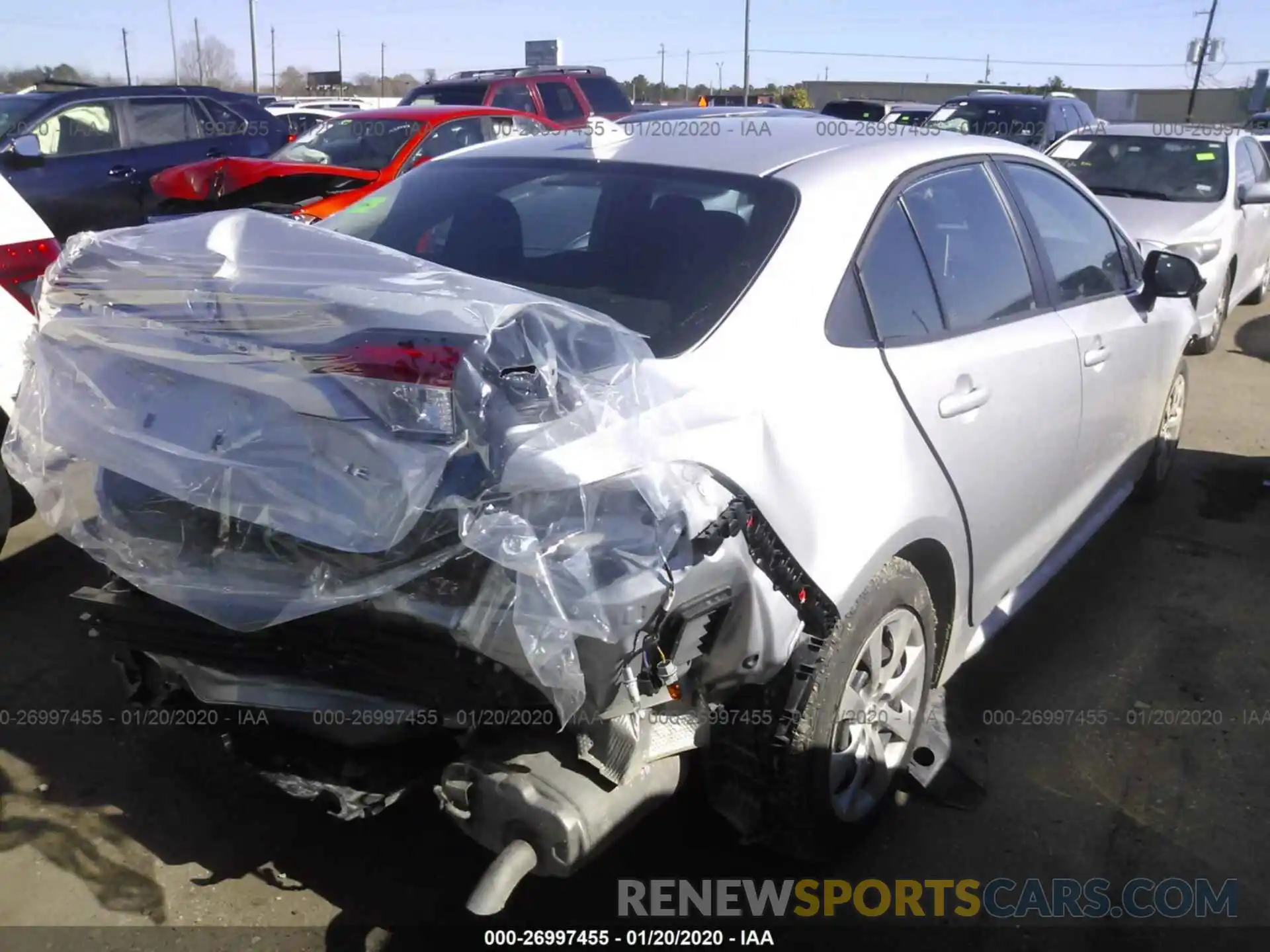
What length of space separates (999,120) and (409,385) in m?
14.9

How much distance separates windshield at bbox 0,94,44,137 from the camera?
8891 millimetres

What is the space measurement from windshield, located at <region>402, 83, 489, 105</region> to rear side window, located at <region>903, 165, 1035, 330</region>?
10.1 m

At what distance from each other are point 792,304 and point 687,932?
4.89 feet

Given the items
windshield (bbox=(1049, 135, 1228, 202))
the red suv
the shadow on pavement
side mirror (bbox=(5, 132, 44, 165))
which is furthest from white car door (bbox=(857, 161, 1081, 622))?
the red suv

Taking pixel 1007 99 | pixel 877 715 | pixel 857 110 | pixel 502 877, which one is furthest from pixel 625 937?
pixel 857 110

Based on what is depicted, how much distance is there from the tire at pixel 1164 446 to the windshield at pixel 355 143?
5.71 metres

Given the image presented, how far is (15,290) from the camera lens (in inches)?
159

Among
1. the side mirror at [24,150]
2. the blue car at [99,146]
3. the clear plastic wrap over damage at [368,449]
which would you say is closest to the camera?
the clear plastic wrap over damage at [368,449]

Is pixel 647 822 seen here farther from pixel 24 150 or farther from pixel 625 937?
pixel 24 150

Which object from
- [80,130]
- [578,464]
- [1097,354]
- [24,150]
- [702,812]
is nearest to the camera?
[578,464]

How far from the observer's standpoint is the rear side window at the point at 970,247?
9.38 feet

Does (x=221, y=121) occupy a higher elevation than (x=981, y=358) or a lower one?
higher

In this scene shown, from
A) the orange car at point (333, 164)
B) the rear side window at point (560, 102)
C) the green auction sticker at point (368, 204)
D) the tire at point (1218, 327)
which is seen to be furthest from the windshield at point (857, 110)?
the green auction sticker at point (368, 204)

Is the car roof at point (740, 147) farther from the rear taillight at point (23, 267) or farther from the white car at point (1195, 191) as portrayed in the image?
the white car at point (1195, 191)
